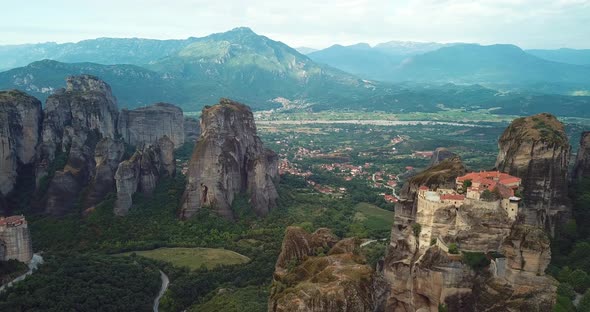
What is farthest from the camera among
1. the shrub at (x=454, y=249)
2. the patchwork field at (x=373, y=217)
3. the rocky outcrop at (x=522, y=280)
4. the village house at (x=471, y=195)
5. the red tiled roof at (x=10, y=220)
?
the patchwork field at (x=373, y=217)

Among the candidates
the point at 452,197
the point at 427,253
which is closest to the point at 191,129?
the point at 452,197

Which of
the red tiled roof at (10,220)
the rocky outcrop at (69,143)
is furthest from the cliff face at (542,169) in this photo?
the rocky outcrop at (69,143)

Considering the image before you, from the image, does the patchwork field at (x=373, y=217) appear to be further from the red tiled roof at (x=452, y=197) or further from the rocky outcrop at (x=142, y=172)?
the red tiled roof at (x=452, y=197)

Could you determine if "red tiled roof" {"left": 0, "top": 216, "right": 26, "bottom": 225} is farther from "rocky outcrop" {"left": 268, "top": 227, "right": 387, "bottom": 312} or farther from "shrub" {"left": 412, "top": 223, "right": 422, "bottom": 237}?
"shrub" {"left": 412, "top": 223, "right": 422, "bottom": 237}

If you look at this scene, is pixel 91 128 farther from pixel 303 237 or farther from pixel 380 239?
pixel 303 237

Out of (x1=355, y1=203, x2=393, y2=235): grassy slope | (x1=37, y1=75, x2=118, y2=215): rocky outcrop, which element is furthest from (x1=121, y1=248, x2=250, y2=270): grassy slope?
(x1=355, y1=203, x2=393, y2=235): grassy slope

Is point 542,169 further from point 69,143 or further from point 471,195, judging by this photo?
point 69,143

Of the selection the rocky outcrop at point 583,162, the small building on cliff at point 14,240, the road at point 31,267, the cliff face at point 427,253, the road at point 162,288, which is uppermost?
the rocky outcrop at point 583,162
